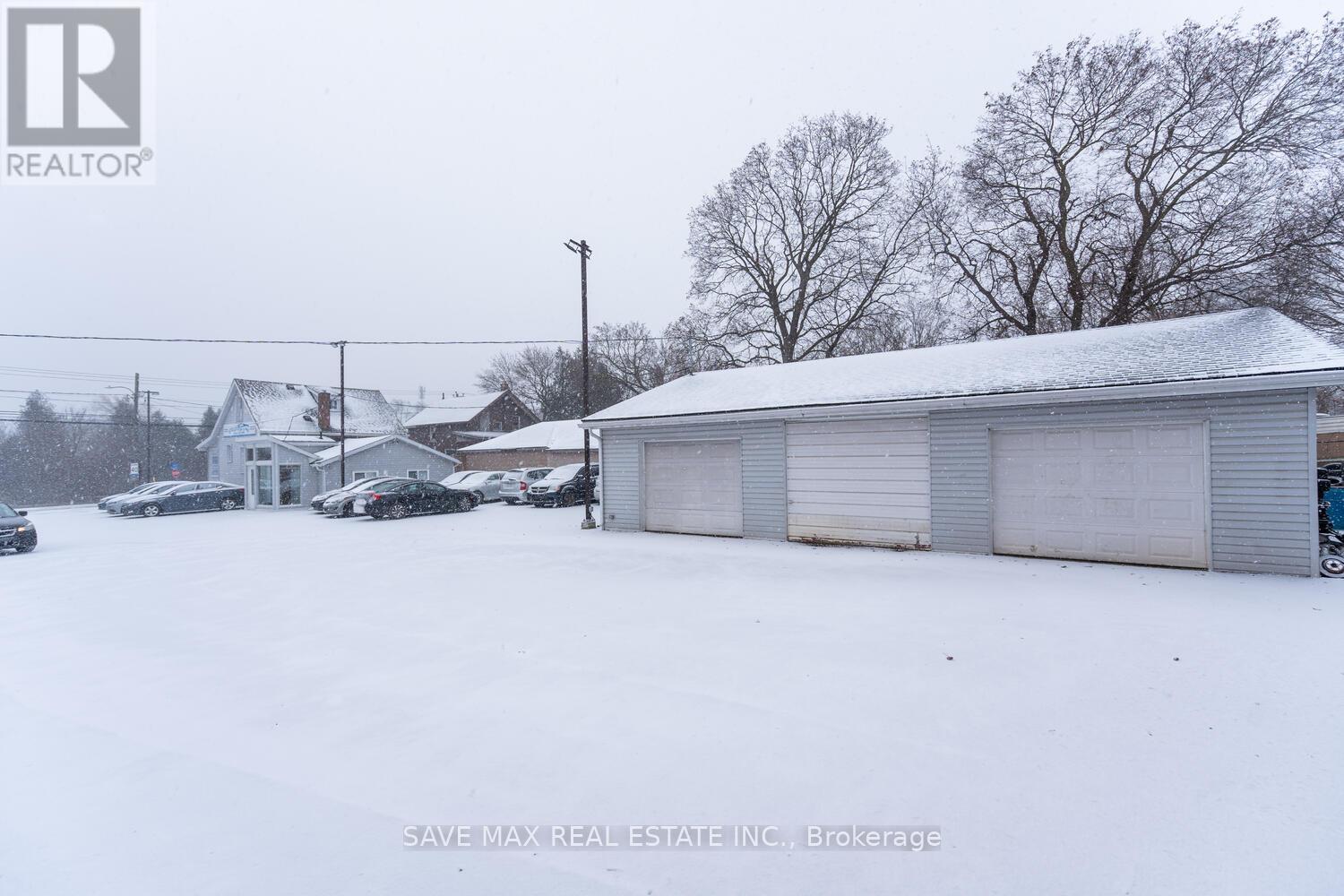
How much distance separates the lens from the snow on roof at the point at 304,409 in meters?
31.7

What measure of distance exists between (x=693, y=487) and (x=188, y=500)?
2330 centimetres

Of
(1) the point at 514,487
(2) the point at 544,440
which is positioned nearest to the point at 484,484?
(1) the point at 514,487

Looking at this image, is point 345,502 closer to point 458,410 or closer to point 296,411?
point 296,411

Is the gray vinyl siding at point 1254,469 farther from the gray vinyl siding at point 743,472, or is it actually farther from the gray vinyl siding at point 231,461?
the gray vinyl siding at point 231,461

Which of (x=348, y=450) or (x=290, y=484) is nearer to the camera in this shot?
(x=290, y=484)

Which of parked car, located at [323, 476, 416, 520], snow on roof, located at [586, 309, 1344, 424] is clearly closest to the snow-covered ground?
snow on roof, located at [586, 309, 1344, 424]

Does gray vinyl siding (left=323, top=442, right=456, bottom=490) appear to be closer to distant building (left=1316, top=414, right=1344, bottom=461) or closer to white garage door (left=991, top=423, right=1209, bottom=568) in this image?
white garage door (left=991, top=423, right=1209, bottom=568)

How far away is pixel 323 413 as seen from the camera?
31875 millimetres

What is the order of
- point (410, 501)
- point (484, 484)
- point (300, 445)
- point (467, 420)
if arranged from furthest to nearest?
1. point (467, 420)
2. point (300, 445)
3. point (484, 484)
4. point (410, 501)

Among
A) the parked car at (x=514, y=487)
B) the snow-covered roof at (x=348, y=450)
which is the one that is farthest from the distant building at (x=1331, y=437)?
the snow-covered roof at (x=348, y=450)

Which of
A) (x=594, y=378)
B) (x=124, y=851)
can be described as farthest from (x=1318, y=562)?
(x=594, y=378)

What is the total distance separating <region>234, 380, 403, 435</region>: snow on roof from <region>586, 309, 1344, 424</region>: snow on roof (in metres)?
23.8

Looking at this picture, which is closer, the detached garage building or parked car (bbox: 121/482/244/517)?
the detached garage building

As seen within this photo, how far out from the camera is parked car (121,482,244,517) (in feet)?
80.2
